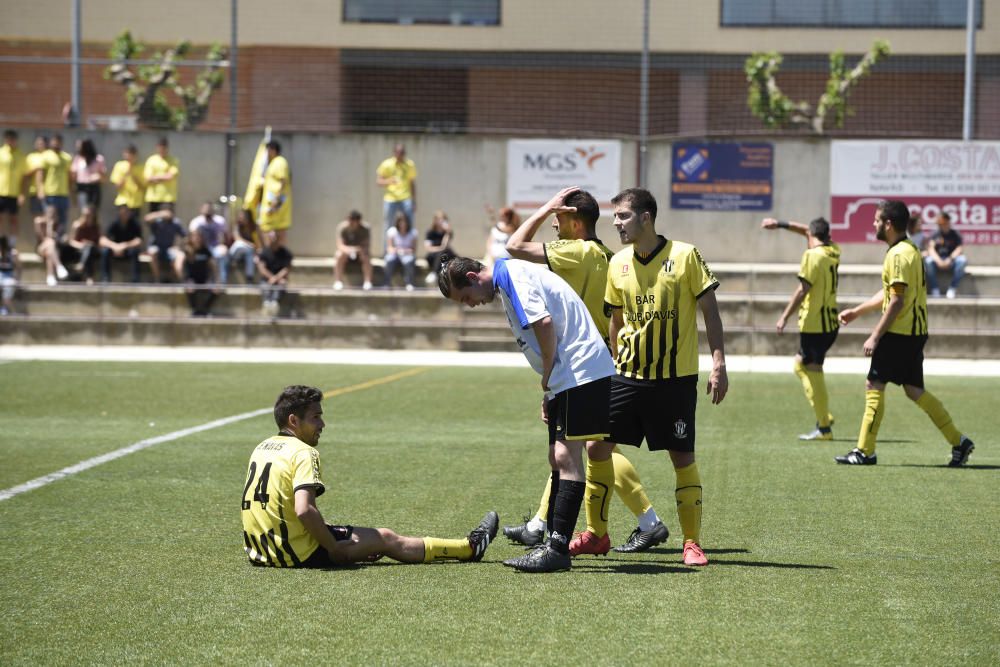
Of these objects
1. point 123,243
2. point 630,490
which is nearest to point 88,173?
point 123,243

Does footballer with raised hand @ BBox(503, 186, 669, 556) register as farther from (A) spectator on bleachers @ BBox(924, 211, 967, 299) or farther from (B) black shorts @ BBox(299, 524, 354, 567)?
(A) spectator on bleachers @ BBox(924, 211, 967, 299)

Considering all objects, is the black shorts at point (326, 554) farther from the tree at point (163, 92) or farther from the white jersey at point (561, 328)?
the tree at point (163, 92)

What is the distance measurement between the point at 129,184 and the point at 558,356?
19.7 metres

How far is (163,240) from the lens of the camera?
24531 mm

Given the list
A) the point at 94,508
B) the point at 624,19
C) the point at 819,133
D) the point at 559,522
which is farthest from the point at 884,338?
the point at 624,19

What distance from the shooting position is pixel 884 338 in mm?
11102

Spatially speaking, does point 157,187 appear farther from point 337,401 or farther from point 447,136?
point 337,401

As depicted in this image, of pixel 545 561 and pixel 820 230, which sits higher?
pixel 820 230

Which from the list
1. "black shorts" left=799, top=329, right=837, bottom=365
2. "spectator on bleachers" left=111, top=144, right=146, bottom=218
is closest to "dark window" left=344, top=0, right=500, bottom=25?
"spectator on bleachers" left=111, top=144, right=146, bottom=218

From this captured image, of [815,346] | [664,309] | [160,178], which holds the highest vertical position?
[160,178]

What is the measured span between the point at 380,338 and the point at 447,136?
497 cm

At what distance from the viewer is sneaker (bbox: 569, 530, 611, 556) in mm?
7586

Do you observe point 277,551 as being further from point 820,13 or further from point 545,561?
point 820,13

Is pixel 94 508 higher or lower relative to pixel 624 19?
lower
